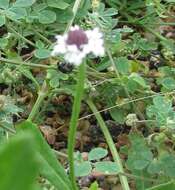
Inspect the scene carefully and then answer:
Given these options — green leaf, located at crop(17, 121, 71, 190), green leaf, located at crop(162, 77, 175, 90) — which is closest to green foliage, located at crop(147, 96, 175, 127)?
green leaf, located at crop(162, 77, 175, 90)

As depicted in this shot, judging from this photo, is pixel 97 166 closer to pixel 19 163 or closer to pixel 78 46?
pixel 78 46

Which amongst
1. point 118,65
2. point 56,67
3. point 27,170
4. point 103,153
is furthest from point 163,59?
point 27,170

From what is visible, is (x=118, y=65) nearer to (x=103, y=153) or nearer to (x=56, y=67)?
(x=56, y=67)

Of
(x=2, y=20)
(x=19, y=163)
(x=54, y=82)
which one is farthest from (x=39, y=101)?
(x=19, y=163)

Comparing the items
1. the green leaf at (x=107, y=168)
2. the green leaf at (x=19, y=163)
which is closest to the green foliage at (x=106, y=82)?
the green leaf at (x=107, y=168)

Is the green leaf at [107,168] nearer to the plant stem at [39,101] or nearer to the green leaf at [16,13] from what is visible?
the plant stem at [39,101]

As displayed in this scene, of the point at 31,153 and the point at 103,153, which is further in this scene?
the point at 103,153

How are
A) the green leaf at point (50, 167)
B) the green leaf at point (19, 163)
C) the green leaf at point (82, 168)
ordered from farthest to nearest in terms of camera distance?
the green leaf at point (82, 168) → the green leaf at point (50, 167) → the green leaf at point (19, 163)
